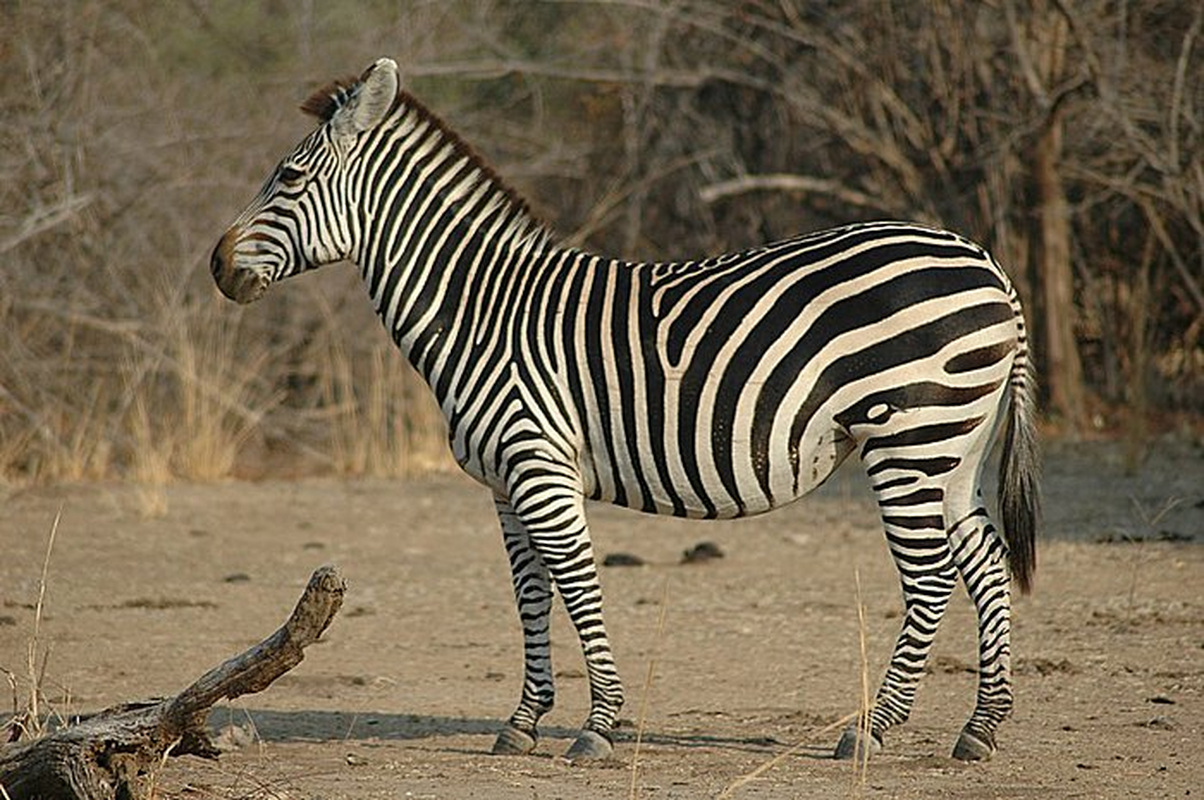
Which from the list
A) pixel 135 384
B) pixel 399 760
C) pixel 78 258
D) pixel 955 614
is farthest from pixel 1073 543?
pixel 78 258

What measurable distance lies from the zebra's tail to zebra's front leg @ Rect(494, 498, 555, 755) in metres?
1.62

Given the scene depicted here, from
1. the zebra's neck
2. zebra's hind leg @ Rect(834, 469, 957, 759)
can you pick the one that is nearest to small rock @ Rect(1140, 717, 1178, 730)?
zebra's hind leg @ Rect(834, 469, 957, 759)

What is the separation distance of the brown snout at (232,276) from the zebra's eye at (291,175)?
264mm

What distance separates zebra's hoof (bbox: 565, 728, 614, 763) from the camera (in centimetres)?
599

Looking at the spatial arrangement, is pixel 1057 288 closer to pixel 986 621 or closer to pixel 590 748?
pixel 986 621

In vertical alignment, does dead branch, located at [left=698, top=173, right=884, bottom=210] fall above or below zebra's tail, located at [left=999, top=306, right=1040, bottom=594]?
above

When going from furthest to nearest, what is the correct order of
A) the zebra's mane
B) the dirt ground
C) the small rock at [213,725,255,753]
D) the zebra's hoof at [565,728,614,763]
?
the zebra's mane < the small rock at [213,725,255,753] < the zebra's hoof at [565,728,614,763] < the dirt ground

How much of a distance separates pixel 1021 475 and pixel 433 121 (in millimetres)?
2447

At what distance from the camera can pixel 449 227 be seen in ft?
21.3

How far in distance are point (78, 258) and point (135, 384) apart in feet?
4.02

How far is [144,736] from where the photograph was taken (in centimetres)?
476

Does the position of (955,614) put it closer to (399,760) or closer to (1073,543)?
(1073,543)

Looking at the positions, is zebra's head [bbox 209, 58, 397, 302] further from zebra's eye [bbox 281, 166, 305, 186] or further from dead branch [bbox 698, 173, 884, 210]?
dead branch [bbox 698, 173, 884, 210]

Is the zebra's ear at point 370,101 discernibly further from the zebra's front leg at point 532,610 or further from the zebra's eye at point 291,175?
the zebra's front leg at point 532,610
